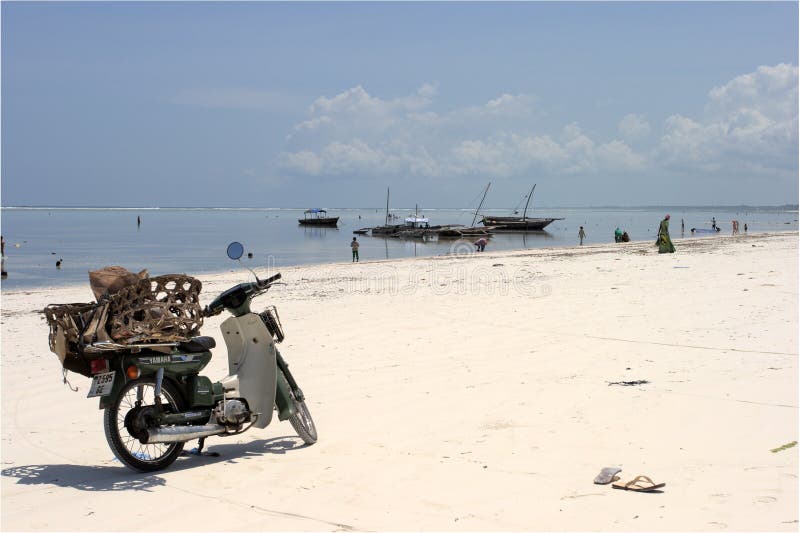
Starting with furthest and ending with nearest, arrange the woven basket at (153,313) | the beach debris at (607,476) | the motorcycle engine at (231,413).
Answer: the motorcycle engine at (231,413), the woven basket at (153,313), the beach debris at (607,476)

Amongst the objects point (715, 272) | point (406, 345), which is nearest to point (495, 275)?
point (715, 272)

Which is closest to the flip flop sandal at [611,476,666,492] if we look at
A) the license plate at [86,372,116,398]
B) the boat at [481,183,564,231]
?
the license plate at [86,372,116,398]

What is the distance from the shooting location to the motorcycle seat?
15.9 feet

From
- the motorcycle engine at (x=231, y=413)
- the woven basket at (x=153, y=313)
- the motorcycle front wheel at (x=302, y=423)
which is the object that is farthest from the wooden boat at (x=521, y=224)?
the woven basket at (x=153, y=313)

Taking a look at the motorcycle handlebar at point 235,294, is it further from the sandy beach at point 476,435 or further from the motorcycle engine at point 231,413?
the sandy beach at point 476,435

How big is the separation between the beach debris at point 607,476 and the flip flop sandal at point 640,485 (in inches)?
3.4

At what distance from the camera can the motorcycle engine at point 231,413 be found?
4.98 meters

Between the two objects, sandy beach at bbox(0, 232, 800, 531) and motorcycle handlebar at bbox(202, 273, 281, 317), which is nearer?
sandy beach at bbox(0, 232, 800, 531)

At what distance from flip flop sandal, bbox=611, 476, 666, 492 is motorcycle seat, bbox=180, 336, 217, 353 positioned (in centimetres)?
263

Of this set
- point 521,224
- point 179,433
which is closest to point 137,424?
point 179,433

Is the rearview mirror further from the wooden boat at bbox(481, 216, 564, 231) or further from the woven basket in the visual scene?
the wooden boat at bbox(481, 216, 564, 231)

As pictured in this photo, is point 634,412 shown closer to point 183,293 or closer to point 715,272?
point 183,293

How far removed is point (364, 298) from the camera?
13602 mm

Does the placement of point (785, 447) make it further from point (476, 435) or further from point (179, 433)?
point (179, 433)
